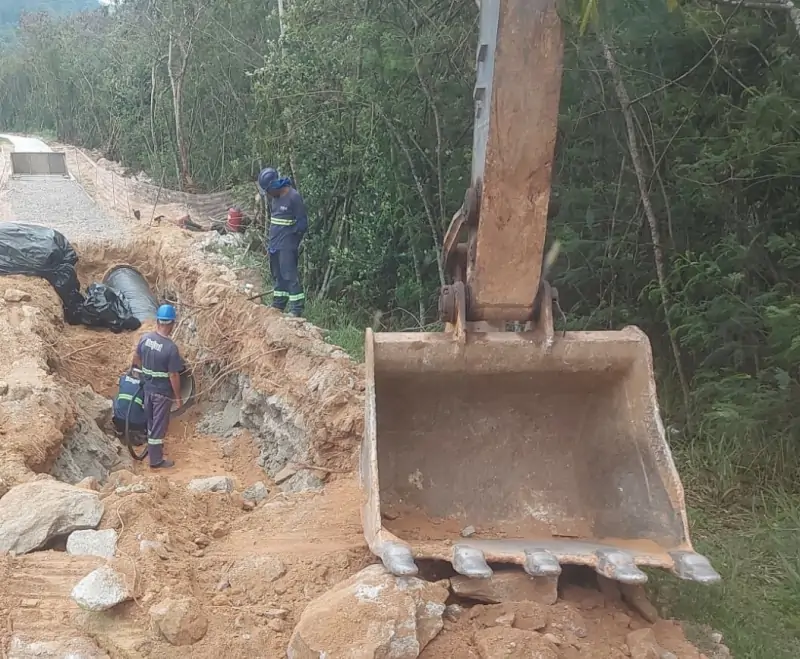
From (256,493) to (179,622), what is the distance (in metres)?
2.70

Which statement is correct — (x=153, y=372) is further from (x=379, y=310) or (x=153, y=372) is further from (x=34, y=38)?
(x=34, y=38)

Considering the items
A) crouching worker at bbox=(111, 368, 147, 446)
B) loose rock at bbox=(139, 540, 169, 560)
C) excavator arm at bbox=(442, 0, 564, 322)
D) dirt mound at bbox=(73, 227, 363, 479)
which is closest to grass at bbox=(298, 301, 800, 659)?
excavator arm at bbox=(442, 0, 564, 322)

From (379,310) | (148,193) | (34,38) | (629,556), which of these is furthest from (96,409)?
(34,38)

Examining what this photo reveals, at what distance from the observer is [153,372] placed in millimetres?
6426

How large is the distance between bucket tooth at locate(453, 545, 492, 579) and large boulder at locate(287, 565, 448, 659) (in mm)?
197

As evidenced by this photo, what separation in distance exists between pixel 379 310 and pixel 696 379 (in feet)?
13.4

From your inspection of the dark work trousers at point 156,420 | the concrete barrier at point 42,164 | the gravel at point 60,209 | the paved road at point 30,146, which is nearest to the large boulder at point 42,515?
the dark work trousers at point 156,420

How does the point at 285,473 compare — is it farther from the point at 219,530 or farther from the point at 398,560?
the point at 398,560

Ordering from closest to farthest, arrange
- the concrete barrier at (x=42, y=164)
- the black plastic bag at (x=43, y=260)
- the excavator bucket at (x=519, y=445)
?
the excavator bucket at (x=519, y=445), the black plastic bag at (x=43, y=260), the concrete barrier at (x=42, y=164)

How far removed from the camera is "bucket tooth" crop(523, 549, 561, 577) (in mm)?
2723

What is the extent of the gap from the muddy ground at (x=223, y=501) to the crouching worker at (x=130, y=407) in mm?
162

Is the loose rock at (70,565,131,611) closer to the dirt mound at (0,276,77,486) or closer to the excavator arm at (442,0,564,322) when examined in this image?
the dirt mound at (0,276,77,486)

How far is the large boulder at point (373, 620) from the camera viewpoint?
2.62m

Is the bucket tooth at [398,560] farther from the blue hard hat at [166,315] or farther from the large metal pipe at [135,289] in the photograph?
the large metal pipe at [135,289]
